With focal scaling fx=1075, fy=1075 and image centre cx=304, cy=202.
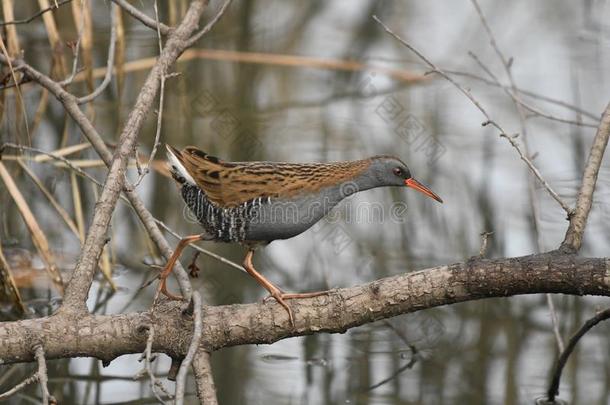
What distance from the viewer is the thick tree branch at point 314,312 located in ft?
9.84

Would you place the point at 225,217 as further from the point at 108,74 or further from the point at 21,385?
the point at 21,385

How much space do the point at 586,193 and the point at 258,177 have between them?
1.08 metres

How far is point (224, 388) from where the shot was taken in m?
4.76

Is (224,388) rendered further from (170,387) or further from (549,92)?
(549,92)

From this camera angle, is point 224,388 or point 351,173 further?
point 224,388

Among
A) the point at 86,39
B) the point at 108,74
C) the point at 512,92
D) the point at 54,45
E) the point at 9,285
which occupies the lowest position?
the point at 9,285

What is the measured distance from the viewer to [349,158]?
271 inches

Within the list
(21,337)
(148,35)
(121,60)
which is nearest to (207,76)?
(148,35)

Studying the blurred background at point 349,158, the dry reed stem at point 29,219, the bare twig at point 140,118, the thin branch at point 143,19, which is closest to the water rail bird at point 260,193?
the bare twig at point 140,118

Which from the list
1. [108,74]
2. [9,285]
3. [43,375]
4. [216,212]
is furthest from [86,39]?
[43,375]

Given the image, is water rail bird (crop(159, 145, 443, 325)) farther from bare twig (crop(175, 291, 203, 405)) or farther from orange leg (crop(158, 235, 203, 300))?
bare twig (crop(175, 291, 203, 405))

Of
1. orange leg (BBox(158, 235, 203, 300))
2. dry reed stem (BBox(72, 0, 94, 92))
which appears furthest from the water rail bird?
dry reed stem (BBox(72, 0, 94, 92))

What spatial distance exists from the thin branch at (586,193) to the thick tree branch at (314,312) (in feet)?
0.40

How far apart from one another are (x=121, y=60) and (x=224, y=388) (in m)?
1.58
